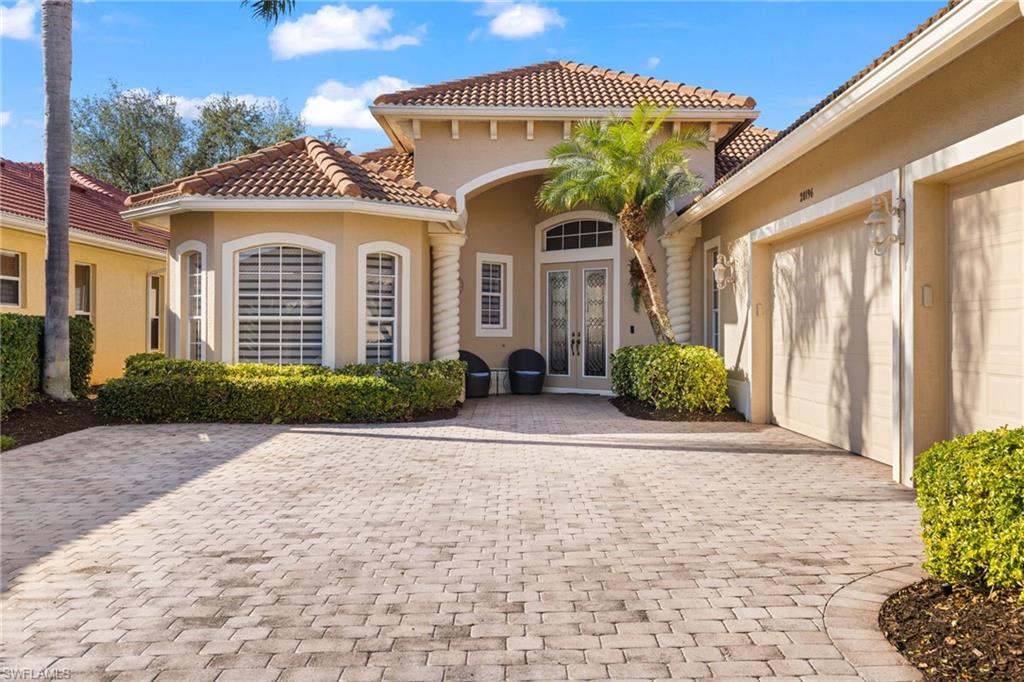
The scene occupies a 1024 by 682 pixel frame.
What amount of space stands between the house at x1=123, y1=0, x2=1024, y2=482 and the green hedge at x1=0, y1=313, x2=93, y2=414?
5.39 ft

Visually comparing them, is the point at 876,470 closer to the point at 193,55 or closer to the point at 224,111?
the point at 193,55

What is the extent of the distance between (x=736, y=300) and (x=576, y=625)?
31.3 ft

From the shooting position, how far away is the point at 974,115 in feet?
20.5

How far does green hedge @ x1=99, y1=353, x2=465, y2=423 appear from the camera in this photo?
11594 mm

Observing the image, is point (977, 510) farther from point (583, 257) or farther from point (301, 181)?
point (583, 257)

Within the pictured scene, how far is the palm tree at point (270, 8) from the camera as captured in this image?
12.6 meters

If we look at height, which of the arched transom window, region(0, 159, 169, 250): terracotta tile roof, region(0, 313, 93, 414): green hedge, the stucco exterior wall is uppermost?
region(0, 159, 169, 250): terracotta tile roof

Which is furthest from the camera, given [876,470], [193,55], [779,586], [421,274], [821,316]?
[193,55]

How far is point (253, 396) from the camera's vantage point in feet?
38.1

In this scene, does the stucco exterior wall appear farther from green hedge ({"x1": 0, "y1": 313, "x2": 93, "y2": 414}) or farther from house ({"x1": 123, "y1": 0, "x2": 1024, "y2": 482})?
green hedge ({"x1": 0, "y1": 313, "x2": 93, "y2": 414})

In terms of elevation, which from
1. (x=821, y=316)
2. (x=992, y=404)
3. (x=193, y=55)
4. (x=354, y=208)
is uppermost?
(x=193, y=55)

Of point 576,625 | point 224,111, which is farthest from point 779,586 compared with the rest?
point 224,111

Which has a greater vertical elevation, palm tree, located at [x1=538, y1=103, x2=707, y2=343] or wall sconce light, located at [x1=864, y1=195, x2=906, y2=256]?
palm tree, located at [x1=538, y1=103, x2=707, y2=343]

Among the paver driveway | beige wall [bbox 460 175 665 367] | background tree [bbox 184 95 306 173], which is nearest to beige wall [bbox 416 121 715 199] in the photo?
beige wall [bbox 460 175 665 367]
